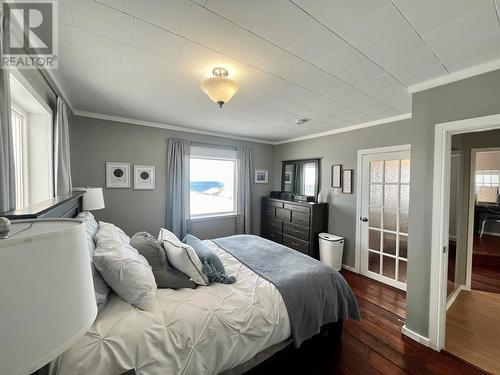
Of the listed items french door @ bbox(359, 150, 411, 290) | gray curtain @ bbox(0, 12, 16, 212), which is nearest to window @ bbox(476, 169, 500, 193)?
french door @ bbox(359, 150, 411, 290)

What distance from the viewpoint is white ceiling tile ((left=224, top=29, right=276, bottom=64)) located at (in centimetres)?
143

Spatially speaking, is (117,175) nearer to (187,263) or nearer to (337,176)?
(187,263)

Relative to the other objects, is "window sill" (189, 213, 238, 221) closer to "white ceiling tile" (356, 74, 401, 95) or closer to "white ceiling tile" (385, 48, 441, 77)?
"white ceiling tile" (356, 74, 401, 95)

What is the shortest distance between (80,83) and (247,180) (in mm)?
3088

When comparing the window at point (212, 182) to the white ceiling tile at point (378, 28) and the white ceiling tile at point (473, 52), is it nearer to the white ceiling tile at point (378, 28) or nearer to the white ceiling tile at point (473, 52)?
the white ceiling tile at point (378, 28)

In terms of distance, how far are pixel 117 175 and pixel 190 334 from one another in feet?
9.64

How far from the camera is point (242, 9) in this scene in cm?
120

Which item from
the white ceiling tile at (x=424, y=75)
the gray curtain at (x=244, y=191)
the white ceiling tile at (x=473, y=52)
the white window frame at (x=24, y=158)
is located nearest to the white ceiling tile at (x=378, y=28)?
the white ceiling tile at (x=473, y=52)

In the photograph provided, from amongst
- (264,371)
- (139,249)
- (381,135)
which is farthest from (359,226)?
(139,249)

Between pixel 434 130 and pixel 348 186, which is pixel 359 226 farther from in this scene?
pixel 434 130

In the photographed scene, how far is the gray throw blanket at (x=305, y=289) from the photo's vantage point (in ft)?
5.37

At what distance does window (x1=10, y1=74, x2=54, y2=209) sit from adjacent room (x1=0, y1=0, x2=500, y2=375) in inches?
0.7

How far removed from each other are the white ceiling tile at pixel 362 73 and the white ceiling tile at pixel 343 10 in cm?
56

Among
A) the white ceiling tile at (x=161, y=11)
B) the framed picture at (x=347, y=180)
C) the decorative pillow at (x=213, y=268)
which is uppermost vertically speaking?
the white ceiling tile at (x=161, y=11)
